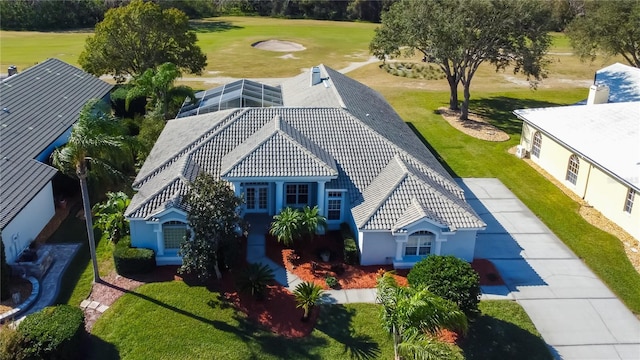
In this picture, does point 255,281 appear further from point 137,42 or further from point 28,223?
point 137,42

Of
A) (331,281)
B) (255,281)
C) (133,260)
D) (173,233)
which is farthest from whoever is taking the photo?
(173,233)

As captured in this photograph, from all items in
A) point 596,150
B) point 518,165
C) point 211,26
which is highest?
point 211,26

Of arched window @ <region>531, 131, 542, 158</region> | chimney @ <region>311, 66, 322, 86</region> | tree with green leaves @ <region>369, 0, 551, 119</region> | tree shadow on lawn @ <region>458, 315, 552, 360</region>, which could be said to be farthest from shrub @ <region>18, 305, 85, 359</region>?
tree with green leaves @ <region>369, 0, 551, 119</region>

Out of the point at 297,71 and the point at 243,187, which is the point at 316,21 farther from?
the point at 243,187

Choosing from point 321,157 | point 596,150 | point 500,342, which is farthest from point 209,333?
point 596,150

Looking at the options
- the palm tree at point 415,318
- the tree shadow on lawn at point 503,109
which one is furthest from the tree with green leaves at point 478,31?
the palm tree at point 415,318

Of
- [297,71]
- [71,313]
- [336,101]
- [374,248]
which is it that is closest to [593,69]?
[297,71]

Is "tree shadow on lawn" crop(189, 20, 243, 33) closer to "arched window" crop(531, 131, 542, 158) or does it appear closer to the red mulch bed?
"arched window" crop(531, 131, 542, 158)
